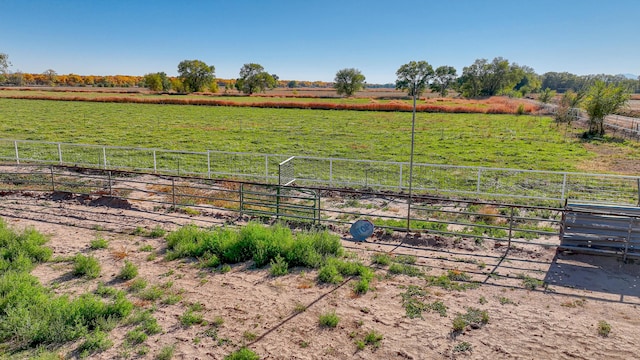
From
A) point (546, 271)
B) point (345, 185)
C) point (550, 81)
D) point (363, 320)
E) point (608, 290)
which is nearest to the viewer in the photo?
point (363, 320)

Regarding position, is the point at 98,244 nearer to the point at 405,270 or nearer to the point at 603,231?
the point at 405,270

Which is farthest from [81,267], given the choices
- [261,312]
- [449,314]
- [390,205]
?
[390,205]

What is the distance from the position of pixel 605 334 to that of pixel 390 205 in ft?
22.2

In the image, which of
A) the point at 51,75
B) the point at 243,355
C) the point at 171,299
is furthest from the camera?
the point at 51,75

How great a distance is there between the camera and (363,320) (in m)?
5.96

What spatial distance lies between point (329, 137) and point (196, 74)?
94640 millimetres

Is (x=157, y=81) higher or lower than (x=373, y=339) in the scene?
higher

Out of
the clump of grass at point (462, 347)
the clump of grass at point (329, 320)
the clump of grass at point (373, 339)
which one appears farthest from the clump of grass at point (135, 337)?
the clump of grass at point (462, 347)

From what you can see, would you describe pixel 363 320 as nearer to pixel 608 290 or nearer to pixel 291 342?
pixel 291 342

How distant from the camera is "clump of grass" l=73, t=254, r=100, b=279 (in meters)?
7.17

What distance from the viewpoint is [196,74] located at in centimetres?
11300

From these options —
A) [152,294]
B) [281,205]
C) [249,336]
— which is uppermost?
[281,205]

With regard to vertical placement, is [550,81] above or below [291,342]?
above

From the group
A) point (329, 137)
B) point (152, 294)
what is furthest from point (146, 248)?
point (329, 137)
